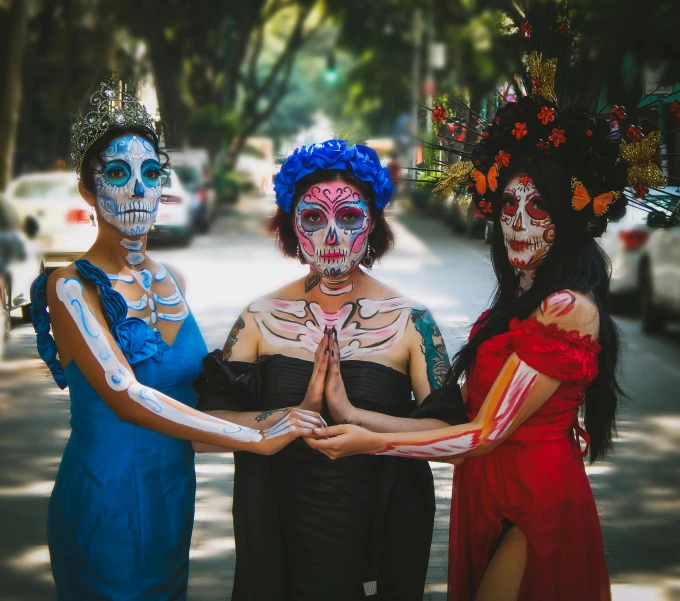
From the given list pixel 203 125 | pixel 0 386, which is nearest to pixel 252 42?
pixel 203 125

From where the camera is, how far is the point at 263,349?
3.10m

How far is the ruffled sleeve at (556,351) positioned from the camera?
286 cm

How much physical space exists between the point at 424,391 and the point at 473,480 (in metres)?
0.34

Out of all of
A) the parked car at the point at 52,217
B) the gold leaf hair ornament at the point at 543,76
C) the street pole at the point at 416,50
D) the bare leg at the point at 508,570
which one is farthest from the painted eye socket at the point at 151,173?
the street pole at the point at 416,50

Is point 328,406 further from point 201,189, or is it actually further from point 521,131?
point 201,189

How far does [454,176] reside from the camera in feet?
10.6

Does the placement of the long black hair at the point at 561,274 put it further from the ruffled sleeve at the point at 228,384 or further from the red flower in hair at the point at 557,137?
the ruffled sleeve at the point at 228,384

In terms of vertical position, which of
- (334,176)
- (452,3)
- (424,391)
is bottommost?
(424,391)

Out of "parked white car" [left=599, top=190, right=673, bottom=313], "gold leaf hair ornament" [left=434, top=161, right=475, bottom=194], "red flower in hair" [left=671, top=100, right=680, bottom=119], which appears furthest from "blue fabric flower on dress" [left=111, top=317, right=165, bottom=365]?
"parked white car" [left=599, top=190, right=673, bottom=313]

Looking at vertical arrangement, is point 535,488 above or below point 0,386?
above

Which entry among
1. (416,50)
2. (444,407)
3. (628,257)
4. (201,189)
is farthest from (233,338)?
(416,50)

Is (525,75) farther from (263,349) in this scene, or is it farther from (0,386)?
(0,386)

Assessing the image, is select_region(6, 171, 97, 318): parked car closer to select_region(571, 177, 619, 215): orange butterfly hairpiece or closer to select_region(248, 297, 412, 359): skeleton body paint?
select_region(248, 297, 412, 359): skeleton body paint

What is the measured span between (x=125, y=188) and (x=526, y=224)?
1.23 m
